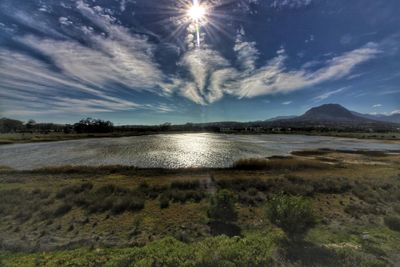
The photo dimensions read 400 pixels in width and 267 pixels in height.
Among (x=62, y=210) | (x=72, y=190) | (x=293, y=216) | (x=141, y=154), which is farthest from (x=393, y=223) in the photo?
(x=141, y=154)

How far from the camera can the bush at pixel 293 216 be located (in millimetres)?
7094

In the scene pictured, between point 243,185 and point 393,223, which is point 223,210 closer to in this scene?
point 243,185

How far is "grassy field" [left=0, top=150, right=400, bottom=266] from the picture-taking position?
5.66 meters

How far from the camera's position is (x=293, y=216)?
7.17 metres

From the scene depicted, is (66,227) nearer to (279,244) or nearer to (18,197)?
(18,197)

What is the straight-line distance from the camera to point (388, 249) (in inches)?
247

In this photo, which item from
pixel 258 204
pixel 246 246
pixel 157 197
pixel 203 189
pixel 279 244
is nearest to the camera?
pixel 246 246

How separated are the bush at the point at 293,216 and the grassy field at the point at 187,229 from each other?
8.2 inches

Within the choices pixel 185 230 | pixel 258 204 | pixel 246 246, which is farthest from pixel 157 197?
pixel 246 246

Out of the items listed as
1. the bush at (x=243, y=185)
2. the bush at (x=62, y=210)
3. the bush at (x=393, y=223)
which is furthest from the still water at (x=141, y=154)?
the bush at (x=393, y=223)

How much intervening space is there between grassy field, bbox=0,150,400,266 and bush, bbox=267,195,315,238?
8.2 inches

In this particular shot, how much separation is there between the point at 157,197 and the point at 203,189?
133 inches

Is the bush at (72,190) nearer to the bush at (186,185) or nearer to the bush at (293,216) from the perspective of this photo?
the bush at (186,185)

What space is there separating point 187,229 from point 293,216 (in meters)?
4.16
